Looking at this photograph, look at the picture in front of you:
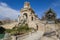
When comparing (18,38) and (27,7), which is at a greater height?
(27,7)

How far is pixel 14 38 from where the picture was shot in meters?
17.6

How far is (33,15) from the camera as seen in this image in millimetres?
37500

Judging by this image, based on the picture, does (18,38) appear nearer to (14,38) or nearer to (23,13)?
(14,38)

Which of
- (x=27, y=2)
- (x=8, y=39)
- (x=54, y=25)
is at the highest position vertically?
(x=27, y=2)

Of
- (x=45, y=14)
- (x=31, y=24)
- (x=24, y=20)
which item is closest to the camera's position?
(x=45, y=14)

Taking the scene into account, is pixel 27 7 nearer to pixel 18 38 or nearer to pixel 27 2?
pixel 27 2

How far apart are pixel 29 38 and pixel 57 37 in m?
3.00

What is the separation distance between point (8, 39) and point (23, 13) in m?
20.9

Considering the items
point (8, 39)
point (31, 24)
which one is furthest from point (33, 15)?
point (8, 39)

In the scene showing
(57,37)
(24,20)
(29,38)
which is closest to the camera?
(57,37)

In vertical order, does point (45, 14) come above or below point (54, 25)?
above

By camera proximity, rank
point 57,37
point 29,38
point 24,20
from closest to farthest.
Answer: point 57,37 → point 29,38 → point 24,20

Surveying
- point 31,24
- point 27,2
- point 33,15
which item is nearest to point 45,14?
point 31,24

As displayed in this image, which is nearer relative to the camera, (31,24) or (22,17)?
(31,24)
